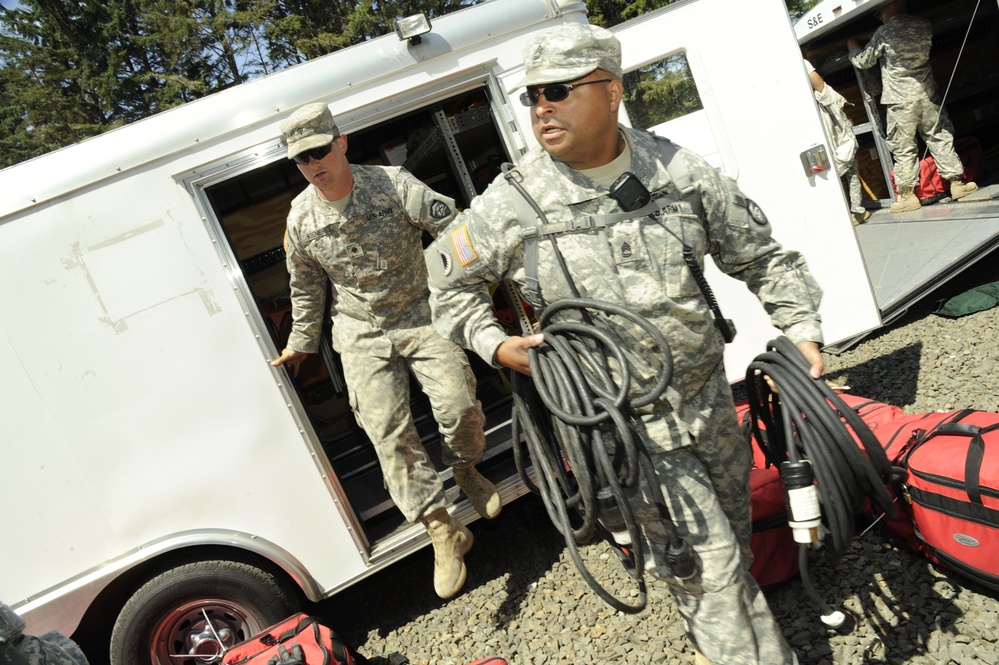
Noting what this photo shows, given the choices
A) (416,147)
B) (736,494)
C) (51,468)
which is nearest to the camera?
(736,494)

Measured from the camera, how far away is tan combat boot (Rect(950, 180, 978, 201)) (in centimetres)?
649

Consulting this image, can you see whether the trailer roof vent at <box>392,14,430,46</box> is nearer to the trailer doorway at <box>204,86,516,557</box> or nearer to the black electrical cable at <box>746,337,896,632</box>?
the trailer doorway at <box>204,86,516,557</box>

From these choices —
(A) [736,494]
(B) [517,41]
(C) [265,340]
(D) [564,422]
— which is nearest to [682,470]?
(A) [736,494]

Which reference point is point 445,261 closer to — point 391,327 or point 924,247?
point 391,327

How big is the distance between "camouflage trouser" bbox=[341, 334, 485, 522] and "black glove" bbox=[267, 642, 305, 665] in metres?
0.74

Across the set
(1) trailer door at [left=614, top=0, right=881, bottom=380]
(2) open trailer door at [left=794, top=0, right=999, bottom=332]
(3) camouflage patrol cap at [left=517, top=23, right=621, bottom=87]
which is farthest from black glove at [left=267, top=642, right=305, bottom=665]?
(2) open trailer door at [left=794, top=0, right=999, bottom=332]

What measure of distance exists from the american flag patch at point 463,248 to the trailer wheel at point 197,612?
207cm

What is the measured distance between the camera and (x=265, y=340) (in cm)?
322

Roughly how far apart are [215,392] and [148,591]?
3.12 feet

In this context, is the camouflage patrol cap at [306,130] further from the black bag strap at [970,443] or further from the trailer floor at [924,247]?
the trailer floor at [924,247]

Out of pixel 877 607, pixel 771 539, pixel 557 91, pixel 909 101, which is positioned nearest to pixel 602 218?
pixel 557 91

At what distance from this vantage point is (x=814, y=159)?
3.94 metres

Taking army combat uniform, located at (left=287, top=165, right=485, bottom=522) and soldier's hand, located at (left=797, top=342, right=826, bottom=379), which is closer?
soldier's hand, located at (left=797, top=342, right=826, bottom=379)

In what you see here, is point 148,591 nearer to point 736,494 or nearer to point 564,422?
point 564,422
